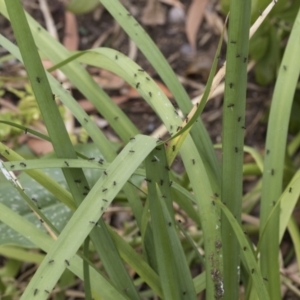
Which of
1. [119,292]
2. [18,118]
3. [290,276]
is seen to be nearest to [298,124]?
[290,276]

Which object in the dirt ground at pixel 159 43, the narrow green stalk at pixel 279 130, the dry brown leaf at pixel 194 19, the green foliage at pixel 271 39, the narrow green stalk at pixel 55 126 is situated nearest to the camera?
the narrow green stalk at pixel 55 126

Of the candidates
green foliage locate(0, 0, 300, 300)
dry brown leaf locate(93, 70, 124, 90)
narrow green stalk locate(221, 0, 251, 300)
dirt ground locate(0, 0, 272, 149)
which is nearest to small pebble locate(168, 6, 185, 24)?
dirt ground locate(0, 0, 272, 149)

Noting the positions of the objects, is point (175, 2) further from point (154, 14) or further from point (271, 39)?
point (271, 39)

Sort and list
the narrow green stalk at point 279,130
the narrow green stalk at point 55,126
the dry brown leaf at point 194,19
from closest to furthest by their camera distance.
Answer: the narrow green stalk at point 55,126
the narrow green stalk at point 279,130
the dry brown leaf at point 194,19

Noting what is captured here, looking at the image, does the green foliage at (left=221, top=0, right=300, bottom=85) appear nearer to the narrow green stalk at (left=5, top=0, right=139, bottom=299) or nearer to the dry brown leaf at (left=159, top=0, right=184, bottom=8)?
the dry brown leaf at (left=159, top=0, right=184, bottom=8)

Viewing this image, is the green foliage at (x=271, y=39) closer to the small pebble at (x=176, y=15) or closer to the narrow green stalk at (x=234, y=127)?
the small pebble at (x=176, y=15)

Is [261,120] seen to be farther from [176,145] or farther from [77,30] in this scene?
[176,145]

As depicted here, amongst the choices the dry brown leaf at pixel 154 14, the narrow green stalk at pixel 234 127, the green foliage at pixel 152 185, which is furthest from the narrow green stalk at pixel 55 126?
the dry brown leaf at pixel 154 14
